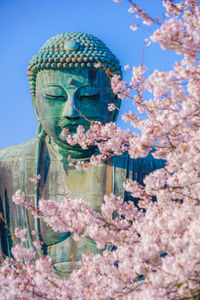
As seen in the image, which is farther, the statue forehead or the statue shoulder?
the statue shoulder

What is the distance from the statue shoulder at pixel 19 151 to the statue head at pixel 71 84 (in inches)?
14.2

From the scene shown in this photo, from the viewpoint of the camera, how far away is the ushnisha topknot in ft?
23.0

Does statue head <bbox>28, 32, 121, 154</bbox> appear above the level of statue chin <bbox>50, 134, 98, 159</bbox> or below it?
above

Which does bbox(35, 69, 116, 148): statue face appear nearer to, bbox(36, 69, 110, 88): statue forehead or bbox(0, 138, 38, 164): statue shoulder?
bbox(36, 69, 110, 88): statue forehead

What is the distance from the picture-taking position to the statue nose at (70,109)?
22.3ft

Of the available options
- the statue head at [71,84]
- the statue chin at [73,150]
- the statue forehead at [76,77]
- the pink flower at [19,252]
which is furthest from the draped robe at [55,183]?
the pink flower at [19,252]

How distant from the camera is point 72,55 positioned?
6988 mm

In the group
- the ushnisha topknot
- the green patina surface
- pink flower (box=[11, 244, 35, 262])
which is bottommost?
pink flower (box=[11, 244, 35, 262])

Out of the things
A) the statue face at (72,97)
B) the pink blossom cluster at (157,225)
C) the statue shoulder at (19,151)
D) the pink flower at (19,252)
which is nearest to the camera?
the pink blossom cluster at (157,225)

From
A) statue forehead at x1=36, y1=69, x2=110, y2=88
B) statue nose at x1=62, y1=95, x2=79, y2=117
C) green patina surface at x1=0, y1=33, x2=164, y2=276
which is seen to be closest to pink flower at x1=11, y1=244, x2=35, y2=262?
green patina surface at x1=0, y1=33, x2=164, y2=276

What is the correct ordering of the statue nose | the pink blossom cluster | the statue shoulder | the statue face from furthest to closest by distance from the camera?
the statue shoulder, the statue face, the statue nose, the pink blossom cluster

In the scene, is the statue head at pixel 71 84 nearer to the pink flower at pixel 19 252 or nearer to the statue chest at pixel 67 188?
the statue chest at pixel 67 188

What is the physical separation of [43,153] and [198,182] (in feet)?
10.2

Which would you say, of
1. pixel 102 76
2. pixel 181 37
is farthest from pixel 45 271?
pixel 102 76
